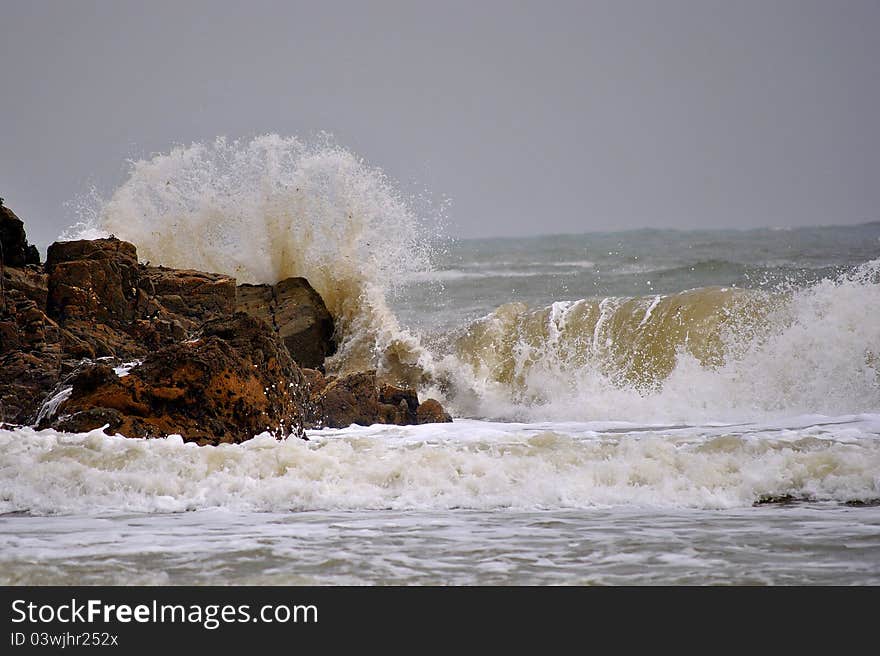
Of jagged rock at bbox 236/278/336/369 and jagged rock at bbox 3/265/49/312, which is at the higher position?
jagged rock at bbox 3/265/49/312

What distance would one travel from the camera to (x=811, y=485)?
5.07 metres

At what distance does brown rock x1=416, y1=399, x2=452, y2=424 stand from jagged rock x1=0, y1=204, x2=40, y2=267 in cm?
303

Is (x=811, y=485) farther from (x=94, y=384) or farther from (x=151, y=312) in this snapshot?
(x=151, y=312)

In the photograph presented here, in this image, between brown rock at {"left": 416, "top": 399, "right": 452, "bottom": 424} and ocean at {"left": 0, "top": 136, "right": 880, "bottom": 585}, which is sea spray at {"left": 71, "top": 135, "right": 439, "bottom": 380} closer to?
ocean at {"left": 0, "top": 136, "right": 880, "bottom": 585}

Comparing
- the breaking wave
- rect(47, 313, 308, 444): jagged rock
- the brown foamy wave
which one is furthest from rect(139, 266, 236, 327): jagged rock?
the brown foamy wave

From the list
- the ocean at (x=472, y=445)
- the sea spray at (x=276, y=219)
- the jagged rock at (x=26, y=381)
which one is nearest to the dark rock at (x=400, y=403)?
the ocean at (x=472, y=445)

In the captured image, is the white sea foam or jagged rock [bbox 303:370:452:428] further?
jagged rock [bbox 303:370:452:428]

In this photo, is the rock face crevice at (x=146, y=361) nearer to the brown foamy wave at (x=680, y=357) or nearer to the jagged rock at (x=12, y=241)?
the jagged rock at (x=12, y=241)

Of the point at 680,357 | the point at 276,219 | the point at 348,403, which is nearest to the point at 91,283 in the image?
the point at 348,403

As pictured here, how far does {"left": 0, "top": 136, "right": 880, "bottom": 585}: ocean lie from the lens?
3.65m

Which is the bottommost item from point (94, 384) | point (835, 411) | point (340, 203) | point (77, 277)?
point (835, 411)

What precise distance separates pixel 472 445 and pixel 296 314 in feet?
14.1
